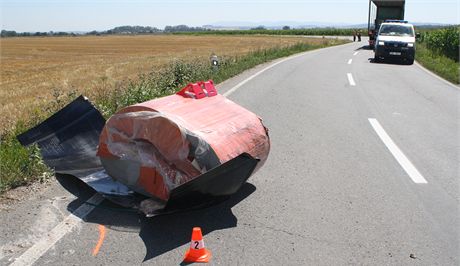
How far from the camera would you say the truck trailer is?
34375 millimetres

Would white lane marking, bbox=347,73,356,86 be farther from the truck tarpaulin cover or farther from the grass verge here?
the truck tarpaulin cover

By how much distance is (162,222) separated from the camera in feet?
14.1

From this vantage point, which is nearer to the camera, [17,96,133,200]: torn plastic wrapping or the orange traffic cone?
the orange traffic cone

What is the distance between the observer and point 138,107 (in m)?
4.79

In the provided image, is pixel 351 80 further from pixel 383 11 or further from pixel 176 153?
pixel 383 11

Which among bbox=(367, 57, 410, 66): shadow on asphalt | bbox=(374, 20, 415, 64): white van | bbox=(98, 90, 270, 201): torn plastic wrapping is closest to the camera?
bbox=(98, 90, 270, 201): torn plastic wrapping

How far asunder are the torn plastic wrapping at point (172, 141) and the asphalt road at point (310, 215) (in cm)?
39

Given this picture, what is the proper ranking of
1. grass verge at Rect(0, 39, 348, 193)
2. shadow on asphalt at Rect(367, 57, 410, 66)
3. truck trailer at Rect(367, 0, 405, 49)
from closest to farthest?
1. grass verge at Rect(0, 39, 348, 193)
2. shadow on asphalt at Rect(367, 57, 410, 66)
3. truck trailer at Rect(367, 0, 405, 49)

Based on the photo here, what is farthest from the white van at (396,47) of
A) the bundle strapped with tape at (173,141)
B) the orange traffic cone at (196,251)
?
the orange traffic cone at (196,251)

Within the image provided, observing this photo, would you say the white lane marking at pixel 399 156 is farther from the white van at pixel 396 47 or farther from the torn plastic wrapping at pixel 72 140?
the white van at pixel 396 47

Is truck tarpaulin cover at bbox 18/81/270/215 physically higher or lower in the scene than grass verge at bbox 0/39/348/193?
higher

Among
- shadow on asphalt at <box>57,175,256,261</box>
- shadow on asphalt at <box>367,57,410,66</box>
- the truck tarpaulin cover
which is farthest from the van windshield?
shadow on asphalt at <box>57,175,256,261</box>

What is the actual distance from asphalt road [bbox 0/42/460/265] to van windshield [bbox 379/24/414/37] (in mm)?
18295

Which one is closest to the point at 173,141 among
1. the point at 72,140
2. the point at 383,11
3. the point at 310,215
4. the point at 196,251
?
the point at 196,251
